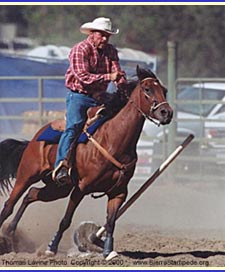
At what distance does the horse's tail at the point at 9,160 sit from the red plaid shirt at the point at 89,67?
3.24ft

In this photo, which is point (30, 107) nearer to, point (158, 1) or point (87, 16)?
point (87, 16)

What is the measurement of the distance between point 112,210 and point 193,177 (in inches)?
156

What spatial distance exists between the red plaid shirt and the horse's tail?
38.9 inches

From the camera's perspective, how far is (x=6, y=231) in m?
8.16

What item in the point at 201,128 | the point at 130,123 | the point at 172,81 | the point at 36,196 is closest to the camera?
the point at 130,123

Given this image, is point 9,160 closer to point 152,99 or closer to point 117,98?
point 117,98

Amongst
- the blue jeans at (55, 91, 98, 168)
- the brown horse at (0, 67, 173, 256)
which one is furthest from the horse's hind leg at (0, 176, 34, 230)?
the blue jeans at (55, 91, 98, 168)

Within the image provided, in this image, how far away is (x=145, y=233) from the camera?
29.9 feet

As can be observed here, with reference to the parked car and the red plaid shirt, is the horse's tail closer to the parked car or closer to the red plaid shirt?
the red plaid shirt

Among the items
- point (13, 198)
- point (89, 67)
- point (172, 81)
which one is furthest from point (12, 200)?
point (172, 81)

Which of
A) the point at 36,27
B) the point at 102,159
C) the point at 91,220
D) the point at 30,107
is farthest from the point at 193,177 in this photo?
the point at 36,27

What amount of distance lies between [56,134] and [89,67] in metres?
0.69

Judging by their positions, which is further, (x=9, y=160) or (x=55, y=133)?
(x=9, y=160)

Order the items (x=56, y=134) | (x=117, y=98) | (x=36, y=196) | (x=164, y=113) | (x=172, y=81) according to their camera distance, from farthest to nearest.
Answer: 1. (x=172, y=81)
2. (x=36, y=196)
3. (x=56, y=134)
4. (x=117, y=98)
5. (x=164, y=113)
